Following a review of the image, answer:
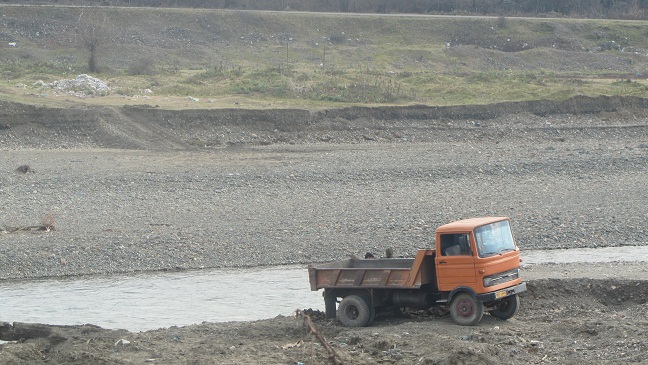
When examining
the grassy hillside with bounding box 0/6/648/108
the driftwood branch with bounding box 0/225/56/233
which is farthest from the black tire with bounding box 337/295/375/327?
the grassy hillside with bounding box 0/6/648/108

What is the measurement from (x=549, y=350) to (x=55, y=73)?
109 ft

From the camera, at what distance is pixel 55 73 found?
135 ft

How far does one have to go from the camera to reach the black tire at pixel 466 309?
43.6 feet

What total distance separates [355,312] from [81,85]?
25.5 m

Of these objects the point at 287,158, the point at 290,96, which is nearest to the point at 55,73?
the point at 290,96

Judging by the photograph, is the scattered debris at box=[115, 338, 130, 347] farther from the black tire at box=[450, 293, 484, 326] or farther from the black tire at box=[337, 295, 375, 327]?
the black tire at box=[450, 293, 484, 326]

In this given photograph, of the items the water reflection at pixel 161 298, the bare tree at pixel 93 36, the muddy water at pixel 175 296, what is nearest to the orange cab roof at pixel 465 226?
the muddy water at pixel 175 296

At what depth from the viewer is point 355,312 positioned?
14.2m

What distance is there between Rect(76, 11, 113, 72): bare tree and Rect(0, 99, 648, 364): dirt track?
13569 mm

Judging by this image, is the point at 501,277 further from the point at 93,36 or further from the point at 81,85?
the point at 93,36

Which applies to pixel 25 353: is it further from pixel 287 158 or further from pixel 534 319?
pixel 287 158

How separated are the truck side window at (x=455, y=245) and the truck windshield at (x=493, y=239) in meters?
0.15

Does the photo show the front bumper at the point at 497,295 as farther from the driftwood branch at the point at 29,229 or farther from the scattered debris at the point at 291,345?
the driftwood branch at the point at 29,229

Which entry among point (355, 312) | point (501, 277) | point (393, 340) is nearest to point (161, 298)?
point (355, 312)
